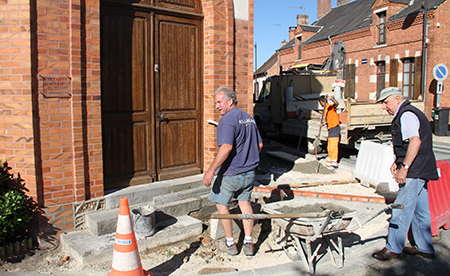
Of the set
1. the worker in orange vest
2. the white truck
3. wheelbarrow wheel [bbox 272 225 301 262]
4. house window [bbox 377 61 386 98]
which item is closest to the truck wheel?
the white truck

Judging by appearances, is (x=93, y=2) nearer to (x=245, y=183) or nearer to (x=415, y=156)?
(x=245, y=183)

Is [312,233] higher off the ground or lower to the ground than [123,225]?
lower

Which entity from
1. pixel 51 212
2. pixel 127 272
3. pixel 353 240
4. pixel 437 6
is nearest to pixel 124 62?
pixel 51 212

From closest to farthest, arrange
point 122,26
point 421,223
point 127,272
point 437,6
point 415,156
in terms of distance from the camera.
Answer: point 127,272
point 415,156
point 421,223
point 122,26
point 437,6

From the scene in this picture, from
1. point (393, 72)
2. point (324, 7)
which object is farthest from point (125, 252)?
point (324, 7)

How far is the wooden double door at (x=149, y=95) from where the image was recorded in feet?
18.2

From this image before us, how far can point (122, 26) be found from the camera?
5.58 metres

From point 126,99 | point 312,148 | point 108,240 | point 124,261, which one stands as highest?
point 126,99

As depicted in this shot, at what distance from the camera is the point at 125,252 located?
3.72m

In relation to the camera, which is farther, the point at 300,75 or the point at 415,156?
the point at 300,75

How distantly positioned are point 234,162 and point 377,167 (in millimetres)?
4188

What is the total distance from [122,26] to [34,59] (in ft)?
4.67

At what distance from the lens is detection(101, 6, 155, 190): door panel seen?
5.48 meters

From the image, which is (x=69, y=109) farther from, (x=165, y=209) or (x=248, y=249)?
(x=248, y=249)
